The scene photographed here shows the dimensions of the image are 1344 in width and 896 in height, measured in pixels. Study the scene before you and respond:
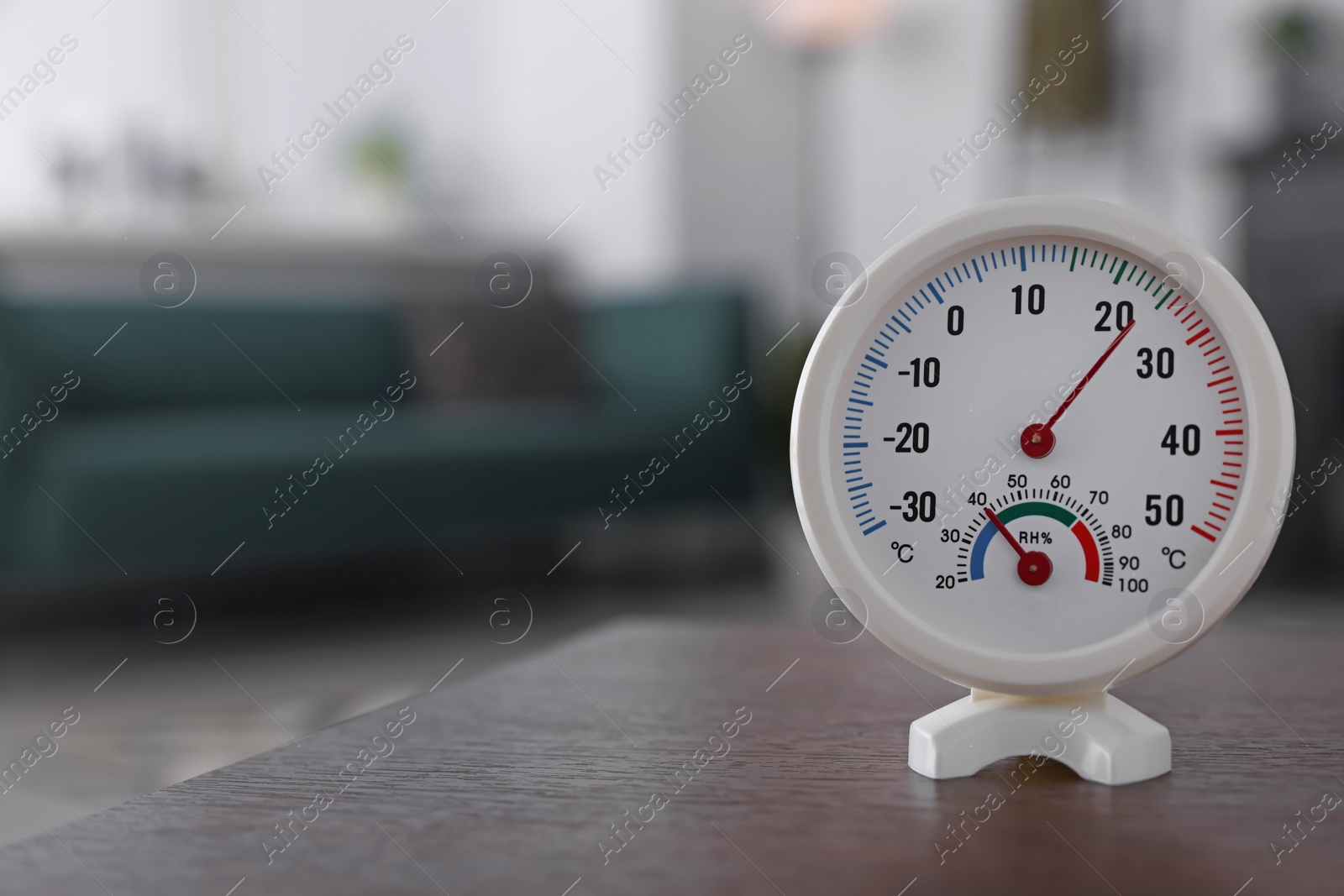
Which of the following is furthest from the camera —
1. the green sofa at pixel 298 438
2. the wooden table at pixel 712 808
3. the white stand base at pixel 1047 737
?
the green sofa at pixel 298 438

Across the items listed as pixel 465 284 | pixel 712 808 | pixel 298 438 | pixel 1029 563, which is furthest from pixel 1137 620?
pixel 465 284

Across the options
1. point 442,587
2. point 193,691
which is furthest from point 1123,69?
point 193,691

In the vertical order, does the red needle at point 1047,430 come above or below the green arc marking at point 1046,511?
above

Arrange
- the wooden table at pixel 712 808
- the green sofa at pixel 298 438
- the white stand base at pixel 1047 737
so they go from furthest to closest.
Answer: the green sofa at pixel 298 438 → the white stand base at pixel 1047 737 → the wooden table at pixel 712 808

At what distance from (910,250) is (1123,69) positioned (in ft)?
12.2

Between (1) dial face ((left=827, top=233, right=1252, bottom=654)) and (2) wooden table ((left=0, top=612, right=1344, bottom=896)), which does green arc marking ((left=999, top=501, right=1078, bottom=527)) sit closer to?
(1) dial face ((left=827, top=233, right=1252, bottom=654))

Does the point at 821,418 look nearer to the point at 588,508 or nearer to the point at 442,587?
the point at 588,508

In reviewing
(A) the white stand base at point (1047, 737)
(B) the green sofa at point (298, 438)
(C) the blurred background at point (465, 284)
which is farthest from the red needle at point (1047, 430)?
(B) the green sofa at point (298, 438)

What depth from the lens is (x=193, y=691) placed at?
207cm

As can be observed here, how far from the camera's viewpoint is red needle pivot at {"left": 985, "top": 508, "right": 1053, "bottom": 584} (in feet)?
1.83

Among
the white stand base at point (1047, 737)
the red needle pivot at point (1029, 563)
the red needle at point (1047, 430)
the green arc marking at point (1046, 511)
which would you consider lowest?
the white stand base at point (1047, 737)

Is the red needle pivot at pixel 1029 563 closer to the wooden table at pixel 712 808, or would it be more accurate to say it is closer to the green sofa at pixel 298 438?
the wooden table at pixel 712 808

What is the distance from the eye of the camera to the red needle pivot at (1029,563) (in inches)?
21.9

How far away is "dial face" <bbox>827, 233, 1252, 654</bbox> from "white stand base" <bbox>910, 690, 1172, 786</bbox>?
0.03 m
